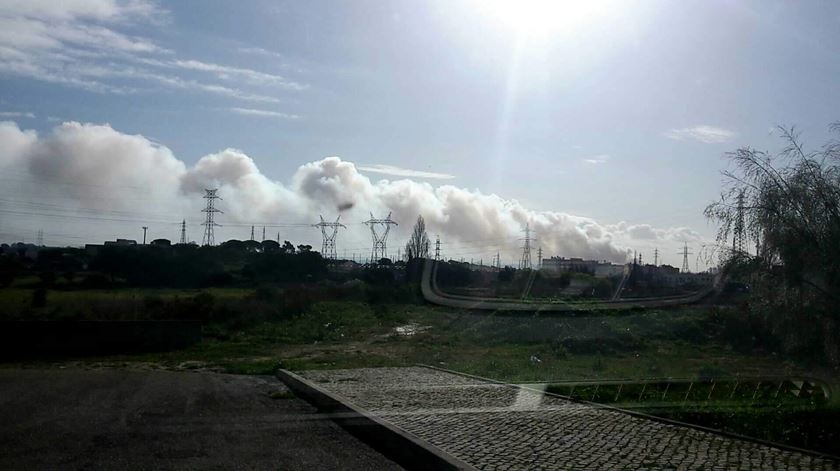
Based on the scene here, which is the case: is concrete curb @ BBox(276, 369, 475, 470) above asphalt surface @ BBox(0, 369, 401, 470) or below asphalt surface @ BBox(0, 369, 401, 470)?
above

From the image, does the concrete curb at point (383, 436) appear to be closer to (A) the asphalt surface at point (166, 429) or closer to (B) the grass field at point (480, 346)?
(A) the asphalt surface at point (166, 429)

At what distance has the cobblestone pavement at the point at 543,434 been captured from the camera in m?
9.73

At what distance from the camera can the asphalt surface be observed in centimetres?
983

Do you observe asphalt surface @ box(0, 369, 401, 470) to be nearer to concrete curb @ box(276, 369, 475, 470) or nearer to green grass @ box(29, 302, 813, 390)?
concrete curb @ box(276, 369, 475, 470)

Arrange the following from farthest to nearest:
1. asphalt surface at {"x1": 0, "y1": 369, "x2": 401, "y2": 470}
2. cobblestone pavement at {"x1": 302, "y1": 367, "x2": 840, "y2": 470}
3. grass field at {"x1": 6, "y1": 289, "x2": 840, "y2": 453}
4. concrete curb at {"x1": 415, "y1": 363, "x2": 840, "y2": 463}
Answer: grass field at {"x1": 6, "y1": 289, "x2": 840, "y2": 453} < concrete curb at {"x1": 415, "y1": 363, "x2": 840, "y2": 463} < asphalt surface at {"x1": 0, "y1": 369, "x2": 401, "y2": 470} < cobblestone pavement at {"x1": 302, "y1": 367, "x2": 840, "y2": 470}

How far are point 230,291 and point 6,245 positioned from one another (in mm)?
11755

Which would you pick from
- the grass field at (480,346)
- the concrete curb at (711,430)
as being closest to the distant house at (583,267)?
the grass field at (480,346)

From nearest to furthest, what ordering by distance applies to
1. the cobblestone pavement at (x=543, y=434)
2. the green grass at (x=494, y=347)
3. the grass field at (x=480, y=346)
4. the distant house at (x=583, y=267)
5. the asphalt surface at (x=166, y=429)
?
1. the cobblestone pavement at (x=543, y=434)
2. the asphalt surface at (x=166, y=429)
3. the grass field at (x=480, y=346)
4. the green grass at (x=494, y=347)
5. the distant house at (x=583, y=267)

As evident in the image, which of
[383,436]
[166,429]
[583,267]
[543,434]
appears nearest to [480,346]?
[543,434]

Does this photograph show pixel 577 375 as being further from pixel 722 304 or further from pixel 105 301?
pixel 105 301

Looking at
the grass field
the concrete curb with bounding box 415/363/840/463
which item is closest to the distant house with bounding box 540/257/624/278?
the grass field

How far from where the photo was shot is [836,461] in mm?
9719

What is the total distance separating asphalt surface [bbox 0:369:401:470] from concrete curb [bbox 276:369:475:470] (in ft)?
0.66

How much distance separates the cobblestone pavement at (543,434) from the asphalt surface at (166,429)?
1.14m
